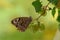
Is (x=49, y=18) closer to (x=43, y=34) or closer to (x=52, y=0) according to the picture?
(x=43, y=34)

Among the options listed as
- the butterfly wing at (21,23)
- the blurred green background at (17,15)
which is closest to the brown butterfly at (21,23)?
the butterfly wing at (21,23)

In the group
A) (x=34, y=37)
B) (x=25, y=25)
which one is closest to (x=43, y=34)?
(x=34, y=37)

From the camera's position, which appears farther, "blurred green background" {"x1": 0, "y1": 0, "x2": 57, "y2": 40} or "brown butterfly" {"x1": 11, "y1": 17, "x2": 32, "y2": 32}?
"blurred green background" {"x1": 0, "y1": 0, "x2": 57, "y2": 40}

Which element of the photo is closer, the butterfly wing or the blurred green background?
the butterfly wing

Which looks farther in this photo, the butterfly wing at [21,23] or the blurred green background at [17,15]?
the blurred green background at [17,15]

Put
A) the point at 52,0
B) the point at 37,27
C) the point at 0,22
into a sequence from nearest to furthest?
the point at 52,0
the point at 37,27
the point at 0,22

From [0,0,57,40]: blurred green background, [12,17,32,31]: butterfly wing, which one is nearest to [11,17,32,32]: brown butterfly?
[12,17,32,31]: butterfly wing

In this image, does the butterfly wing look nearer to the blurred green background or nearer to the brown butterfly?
the brown butterfly

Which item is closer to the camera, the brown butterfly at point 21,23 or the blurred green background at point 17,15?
the brown butterfly at point 21,23

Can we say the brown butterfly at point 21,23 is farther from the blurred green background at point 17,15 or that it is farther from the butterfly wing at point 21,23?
the blurred green background at point 17,15
